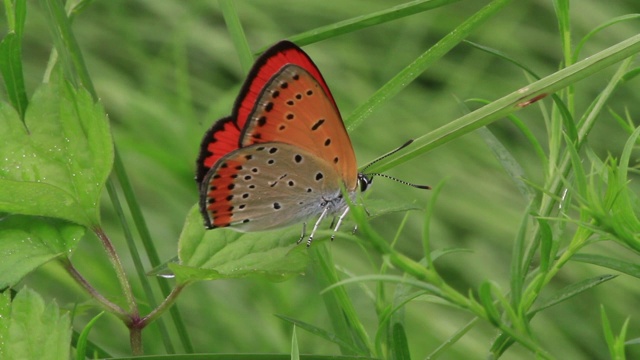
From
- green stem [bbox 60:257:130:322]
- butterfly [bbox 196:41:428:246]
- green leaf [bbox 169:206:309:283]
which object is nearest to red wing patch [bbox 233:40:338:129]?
butterfly [bbox 196:41:428:246]

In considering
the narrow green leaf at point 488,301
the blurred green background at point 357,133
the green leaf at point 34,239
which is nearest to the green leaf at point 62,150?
the green leaf at point 34,239

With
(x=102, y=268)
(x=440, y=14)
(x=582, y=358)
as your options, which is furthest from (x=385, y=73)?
Answer: (x=102, y=268)

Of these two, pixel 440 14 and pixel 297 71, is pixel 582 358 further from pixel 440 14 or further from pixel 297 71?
pixel 297 71

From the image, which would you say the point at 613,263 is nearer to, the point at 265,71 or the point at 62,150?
the point at 265,71

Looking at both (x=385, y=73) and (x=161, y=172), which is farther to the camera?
(x=385, y=73)

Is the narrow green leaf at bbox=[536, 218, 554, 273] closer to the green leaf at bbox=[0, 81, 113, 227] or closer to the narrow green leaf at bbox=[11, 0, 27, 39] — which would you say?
the green leaf at bbox=[0, 81, 113, 227]

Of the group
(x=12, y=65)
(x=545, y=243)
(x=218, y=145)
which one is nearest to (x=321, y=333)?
(x=545, y=243)
